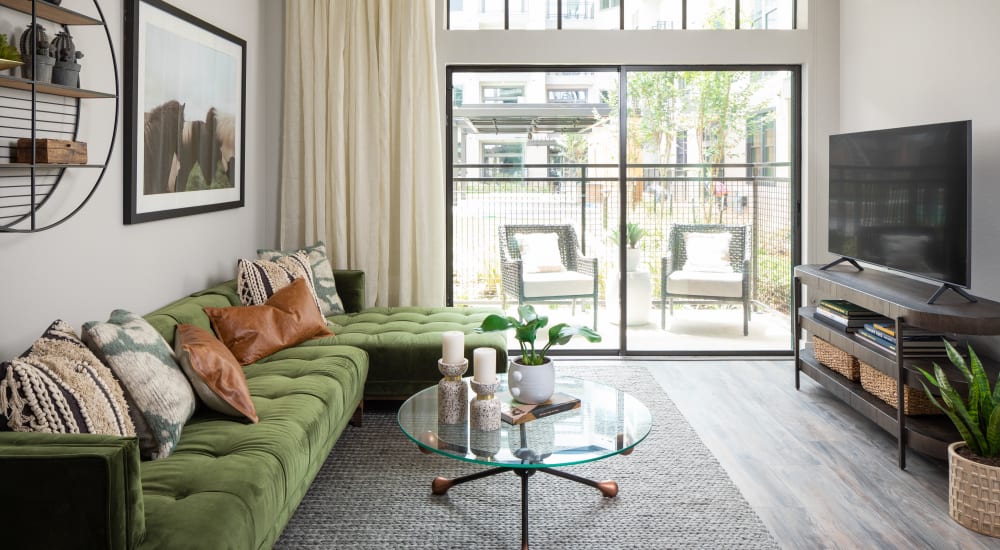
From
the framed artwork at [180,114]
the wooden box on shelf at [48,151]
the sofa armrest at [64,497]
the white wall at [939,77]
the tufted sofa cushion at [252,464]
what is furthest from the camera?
the white wall at [939,77]

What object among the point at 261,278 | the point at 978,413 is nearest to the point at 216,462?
the point at 261,278

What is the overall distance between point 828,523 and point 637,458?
861 mm

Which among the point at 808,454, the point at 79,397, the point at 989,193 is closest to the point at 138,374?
the point at 79,397

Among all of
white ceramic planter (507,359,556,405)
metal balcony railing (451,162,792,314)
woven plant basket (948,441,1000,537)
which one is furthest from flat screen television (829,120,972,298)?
white ceramic planter (507,359,556,405)

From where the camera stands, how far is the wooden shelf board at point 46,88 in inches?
84.8

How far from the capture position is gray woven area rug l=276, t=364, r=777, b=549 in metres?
2.53

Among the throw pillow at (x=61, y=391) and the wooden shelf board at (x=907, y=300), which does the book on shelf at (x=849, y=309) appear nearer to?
the wooden shelf board at (x=907, y=300)

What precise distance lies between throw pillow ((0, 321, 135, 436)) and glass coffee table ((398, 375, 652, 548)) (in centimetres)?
93

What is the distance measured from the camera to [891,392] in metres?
3.39

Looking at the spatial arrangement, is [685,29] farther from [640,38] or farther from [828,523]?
[828,523]

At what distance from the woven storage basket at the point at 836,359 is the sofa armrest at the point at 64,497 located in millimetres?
3456

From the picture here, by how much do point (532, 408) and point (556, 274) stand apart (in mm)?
2616

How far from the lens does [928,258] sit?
135 inches

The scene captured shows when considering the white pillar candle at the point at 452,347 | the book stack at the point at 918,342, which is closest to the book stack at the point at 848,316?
the book stack at the point at 918,342
